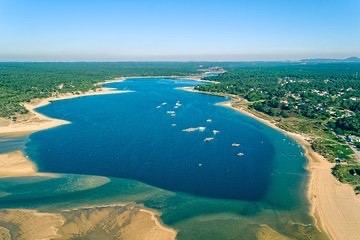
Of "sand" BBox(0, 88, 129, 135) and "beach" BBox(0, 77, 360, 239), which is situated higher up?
"sand" BBox(0, 88, 129, 135)

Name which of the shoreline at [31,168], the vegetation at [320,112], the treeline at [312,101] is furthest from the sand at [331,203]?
the treeline at [312,101]

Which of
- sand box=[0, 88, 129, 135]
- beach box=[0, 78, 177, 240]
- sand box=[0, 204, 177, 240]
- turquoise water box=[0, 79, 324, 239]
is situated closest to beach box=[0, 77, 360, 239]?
beach box=[0, 78, 177, 240]

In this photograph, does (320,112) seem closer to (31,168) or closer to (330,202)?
(330,202)

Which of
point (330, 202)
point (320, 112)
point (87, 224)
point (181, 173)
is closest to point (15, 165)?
point (87, 224)

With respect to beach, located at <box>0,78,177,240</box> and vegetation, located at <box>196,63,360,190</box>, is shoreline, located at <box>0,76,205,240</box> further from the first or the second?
vegetation, located at <box>196,63,360,190</box>

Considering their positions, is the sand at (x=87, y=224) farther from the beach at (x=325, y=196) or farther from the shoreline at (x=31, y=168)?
the beach at (x=325, y=196)

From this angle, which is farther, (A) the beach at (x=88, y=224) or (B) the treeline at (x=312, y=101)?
(B) the treeline at (x=312, y=101)
